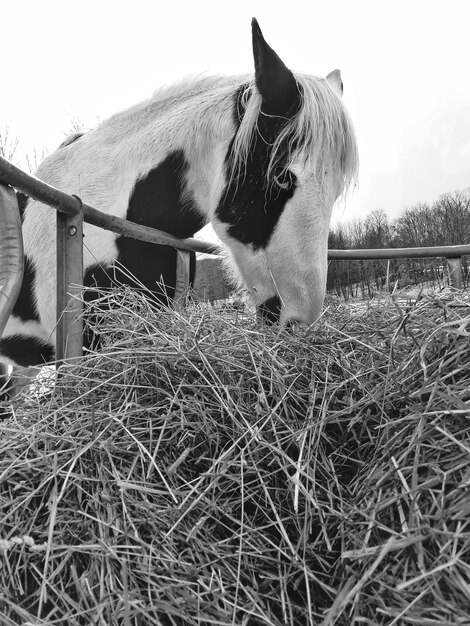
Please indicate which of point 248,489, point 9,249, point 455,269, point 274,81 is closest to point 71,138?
point 274,81

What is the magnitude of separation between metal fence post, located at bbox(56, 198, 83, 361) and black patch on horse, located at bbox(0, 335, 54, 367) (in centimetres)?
77

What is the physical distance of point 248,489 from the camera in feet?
2.29

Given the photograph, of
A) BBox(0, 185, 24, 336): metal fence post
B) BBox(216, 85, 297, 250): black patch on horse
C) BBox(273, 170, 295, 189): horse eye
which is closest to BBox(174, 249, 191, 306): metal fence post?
BBox(216, 85, 297, 250): black patch on horse

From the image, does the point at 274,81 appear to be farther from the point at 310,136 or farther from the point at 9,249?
the point at 9,249

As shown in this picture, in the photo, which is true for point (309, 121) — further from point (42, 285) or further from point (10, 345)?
point (10, 345)

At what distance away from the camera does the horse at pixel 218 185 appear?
1.55 metres

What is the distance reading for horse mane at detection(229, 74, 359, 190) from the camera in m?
1.57

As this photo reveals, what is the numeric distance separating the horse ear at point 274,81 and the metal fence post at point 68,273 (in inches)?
33.3

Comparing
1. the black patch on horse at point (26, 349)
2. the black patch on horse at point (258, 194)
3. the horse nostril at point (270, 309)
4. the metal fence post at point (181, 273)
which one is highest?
the black patch on horse at point (258, 194)

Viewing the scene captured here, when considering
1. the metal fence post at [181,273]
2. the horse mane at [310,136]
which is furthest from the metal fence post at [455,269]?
the metal fence post at [181,273]

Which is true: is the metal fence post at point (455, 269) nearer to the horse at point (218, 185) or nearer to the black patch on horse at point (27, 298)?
the horse at point (218, 185)

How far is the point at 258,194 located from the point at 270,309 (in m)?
0.45

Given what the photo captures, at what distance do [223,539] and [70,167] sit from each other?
191 cm

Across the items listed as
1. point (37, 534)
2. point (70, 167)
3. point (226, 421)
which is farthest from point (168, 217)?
point (37, 534)
